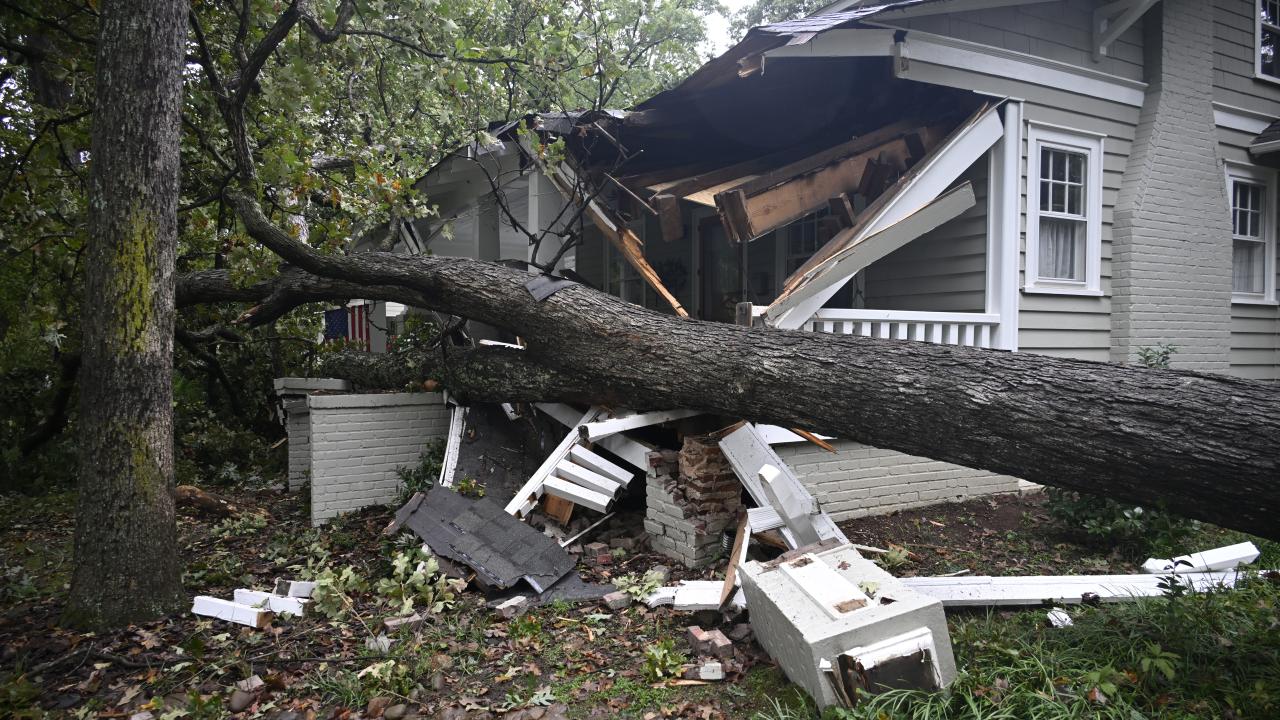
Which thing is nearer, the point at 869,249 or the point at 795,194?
the point at 869,249

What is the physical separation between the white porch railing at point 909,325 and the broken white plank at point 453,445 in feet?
10.1

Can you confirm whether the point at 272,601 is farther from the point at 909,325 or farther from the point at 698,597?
the point at 909,325

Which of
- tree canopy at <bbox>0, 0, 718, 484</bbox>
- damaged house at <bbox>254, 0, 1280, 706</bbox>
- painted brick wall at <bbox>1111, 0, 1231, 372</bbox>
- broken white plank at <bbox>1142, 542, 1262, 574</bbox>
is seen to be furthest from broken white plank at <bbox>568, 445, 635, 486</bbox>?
painted brick wall at <bbox>1111, 0, 1231, 372</bbox>

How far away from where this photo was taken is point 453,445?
22.2 ft

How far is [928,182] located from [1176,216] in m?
4.10

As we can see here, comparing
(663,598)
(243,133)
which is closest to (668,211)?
(663,598)

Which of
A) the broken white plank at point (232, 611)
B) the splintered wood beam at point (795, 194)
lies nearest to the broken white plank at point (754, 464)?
the splintered wood beam at point (795, 194)

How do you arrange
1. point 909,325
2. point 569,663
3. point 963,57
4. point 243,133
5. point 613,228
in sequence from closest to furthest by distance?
point 569,663 < point 243,133 < point 909,325 < point 963,57 < point 613,228

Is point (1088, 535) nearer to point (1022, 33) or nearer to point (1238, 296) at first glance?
point (1022, 33)

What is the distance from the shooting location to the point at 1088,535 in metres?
5.81

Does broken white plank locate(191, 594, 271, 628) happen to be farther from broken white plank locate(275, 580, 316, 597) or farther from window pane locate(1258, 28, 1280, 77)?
window pane locate(1258, 28, 1280, 77)

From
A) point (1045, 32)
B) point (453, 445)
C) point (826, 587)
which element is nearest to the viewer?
point (826, 587)

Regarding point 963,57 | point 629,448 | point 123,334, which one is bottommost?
point 629,448

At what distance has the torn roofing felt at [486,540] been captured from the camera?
16.4 feet
